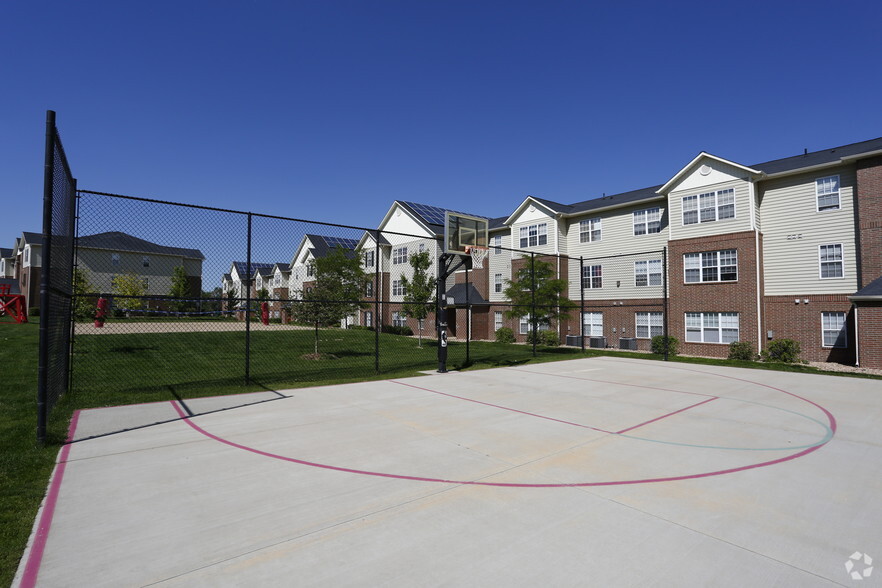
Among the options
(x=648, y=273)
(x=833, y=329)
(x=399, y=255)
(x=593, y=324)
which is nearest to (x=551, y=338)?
(x=593, y=324)

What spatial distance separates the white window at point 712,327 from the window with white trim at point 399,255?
20.9m

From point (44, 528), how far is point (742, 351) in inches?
904

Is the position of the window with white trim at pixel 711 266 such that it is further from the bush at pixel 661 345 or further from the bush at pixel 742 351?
the bush at pixel 661 345

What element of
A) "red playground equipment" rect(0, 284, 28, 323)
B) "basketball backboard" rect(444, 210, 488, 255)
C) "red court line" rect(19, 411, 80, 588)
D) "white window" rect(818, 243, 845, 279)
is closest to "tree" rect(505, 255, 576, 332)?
"basketball backboard" rect(444, 210, 488, 255)

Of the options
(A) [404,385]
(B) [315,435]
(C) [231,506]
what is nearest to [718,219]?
(A) [404,385]

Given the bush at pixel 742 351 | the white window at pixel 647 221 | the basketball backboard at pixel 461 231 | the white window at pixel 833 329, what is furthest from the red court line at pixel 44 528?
the white window at pixel 647 221

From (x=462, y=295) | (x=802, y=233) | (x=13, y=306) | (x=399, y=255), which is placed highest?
(x=399, y=255)

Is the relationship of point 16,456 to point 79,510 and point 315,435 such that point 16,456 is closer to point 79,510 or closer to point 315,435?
point 79,510

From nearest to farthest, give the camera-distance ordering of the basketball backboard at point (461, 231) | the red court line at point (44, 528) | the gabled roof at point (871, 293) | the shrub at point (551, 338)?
the red court line at point (44, 528), the basketball backboard at point (461, 231), the gabled roof at point (871, 293), the shrub at point (551, 338)

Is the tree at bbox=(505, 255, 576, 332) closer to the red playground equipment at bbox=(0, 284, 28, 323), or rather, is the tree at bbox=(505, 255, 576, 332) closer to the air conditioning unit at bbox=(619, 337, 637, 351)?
the air conditioning unit at bbox=(619, 337, 637, 351)

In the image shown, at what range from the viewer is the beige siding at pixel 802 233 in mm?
18781

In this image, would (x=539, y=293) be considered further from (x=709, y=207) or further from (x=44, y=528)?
(x=44, y=528)

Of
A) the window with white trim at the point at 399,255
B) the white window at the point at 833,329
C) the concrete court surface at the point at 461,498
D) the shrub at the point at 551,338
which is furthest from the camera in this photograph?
the window with white trim at the point at 399,255

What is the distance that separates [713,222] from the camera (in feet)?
72.0
